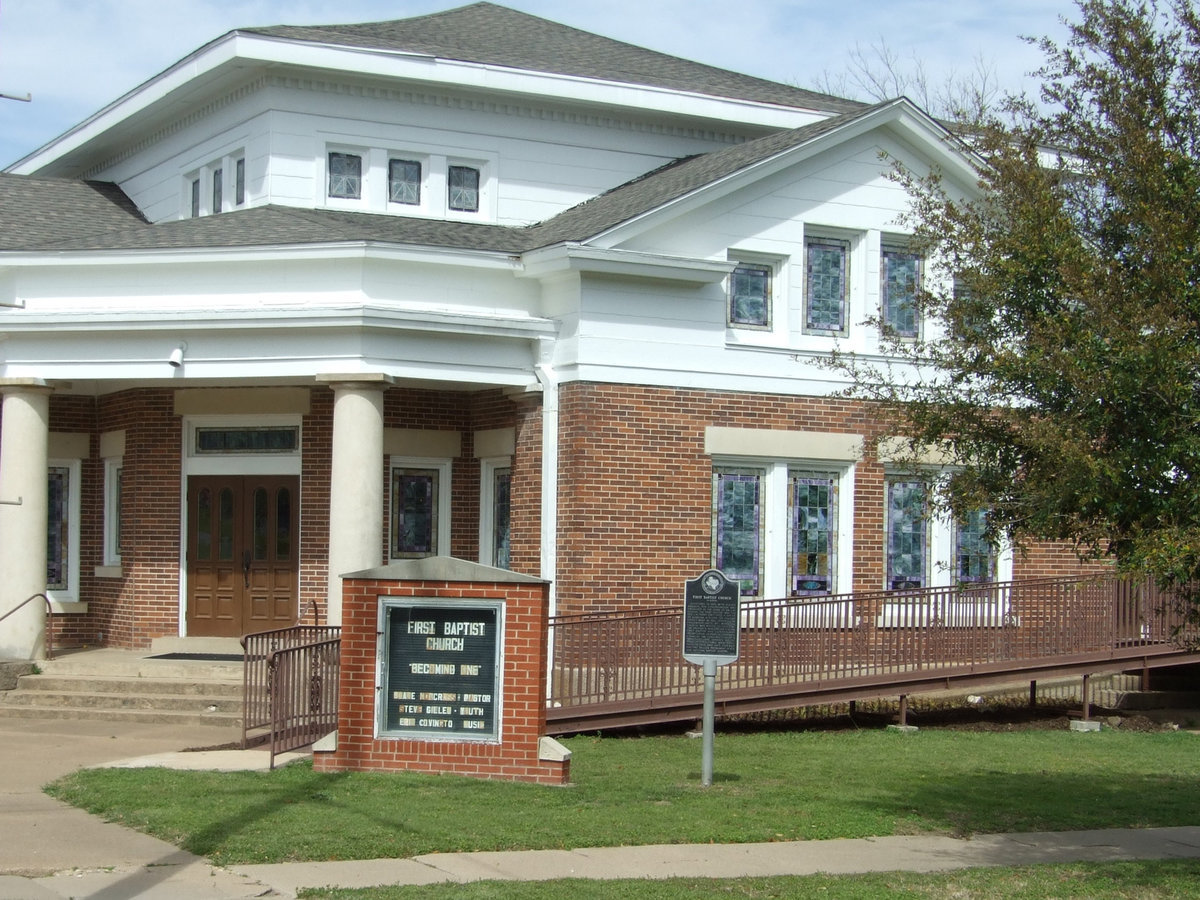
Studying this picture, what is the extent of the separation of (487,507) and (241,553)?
3.34 m

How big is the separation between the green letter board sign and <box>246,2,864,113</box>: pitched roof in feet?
34.8

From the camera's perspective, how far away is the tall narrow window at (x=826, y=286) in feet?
63.9

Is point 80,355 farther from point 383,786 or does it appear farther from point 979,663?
point 979,663

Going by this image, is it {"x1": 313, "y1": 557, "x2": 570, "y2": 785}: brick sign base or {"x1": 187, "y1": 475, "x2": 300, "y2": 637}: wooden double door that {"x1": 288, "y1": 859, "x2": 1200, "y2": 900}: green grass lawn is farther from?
{"x1": 187, "y1": 475, "x2": 300, "y2": 637}: wooden double door

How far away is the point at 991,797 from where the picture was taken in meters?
12.6

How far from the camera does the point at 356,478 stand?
56.7 ft

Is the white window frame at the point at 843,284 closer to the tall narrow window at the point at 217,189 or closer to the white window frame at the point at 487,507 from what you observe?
the white window frame at the point at 487,507

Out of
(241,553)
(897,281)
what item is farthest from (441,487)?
(897,281)

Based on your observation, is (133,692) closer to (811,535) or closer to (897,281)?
(811,535)

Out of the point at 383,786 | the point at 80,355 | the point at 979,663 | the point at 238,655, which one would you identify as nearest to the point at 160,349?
the point at 80,355

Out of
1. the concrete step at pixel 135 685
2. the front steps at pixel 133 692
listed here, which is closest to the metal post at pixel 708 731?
the front steps at pixel 133 692

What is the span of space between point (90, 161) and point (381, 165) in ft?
24.0

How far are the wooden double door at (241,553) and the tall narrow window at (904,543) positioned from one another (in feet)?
24.8

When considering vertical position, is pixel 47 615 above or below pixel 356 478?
below
